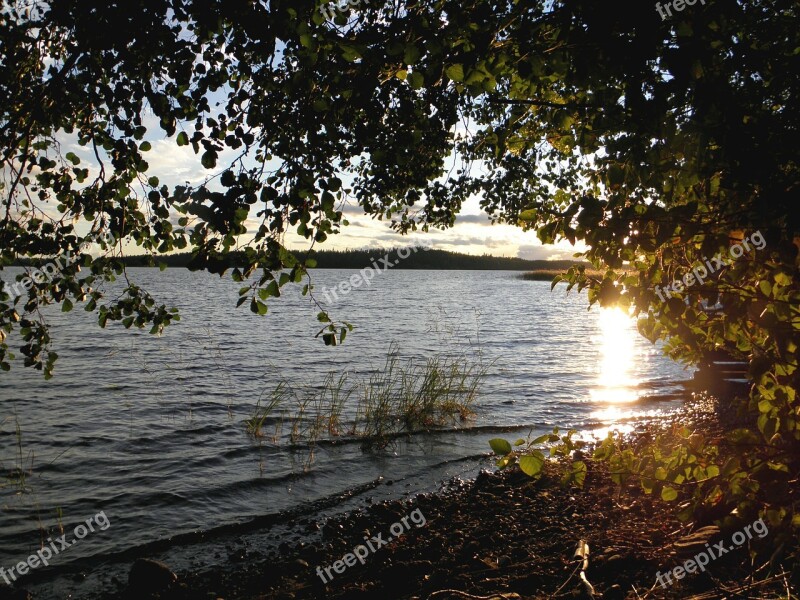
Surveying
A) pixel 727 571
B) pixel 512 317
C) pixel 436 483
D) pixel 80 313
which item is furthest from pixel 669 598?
pixel 80 313

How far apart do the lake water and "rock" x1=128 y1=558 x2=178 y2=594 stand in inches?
29.6

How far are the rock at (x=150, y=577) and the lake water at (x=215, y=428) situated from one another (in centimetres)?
75

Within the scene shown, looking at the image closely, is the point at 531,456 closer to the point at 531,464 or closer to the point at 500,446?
the point at 531,464

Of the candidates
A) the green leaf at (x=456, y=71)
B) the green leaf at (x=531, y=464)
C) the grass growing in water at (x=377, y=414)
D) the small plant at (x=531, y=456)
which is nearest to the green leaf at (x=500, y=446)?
the small plant at (x=531, y=456)

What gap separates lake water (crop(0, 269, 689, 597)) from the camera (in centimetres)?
909

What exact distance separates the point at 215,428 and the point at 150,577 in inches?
295

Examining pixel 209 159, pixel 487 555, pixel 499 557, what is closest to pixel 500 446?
pixel 209 159

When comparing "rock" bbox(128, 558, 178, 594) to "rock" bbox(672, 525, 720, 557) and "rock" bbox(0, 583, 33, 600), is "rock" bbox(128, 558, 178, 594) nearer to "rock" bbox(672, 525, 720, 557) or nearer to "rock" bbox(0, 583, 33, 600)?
"rock" bbox(0, 583, 33, 600)

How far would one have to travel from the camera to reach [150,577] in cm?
684

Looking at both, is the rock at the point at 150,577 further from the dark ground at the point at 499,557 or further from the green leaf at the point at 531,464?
the green leaf at the point at 531,464

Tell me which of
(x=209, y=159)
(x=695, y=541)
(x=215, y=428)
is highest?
(x=209, y=159)

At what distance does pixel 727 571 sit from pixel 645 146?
4.53m

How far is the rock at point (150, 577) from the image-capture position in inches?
265

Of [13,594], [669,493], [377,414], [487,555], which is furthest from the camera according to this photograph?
[377,414]
